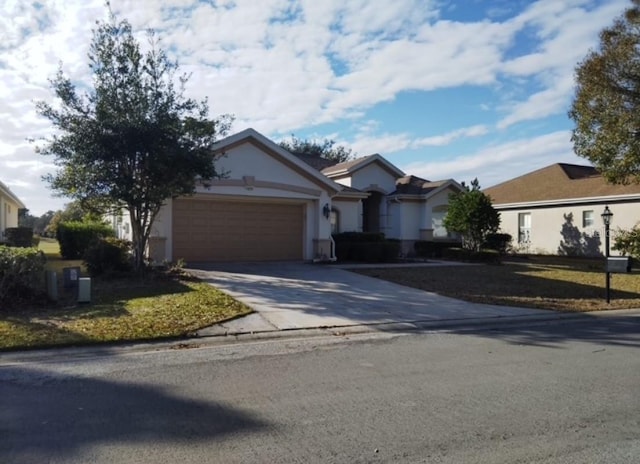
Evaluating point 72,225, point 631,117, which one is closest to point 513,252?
point 631,117

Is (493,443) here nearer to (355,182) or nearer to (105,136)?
(105,136)

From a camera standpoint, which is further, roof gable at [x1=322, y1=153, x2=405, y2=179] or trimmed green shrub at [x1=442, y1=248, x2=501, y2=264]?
roof gable at [x1=322, y1=153, x2=405, y2=179]

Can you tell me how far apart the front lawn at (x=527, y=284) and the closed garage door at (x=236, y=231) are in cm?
385

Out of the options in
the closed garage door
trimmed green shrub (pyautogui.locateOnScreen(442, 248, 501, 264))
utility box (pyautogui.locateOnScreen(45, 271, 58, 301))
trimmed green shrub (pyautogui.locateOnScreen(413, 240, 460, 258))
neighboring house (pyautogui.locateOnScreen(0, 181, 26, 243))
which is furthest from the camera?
neighboring house (pyautogui.locateOnScreen(0, 181, 26, 243))

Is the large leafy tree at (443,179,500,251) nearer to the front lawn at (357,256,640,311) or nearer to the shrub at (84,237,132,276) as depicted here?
the front lawn at (357,256,640,311)

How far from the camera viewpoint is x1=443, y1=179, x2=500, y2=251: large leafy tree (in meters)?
24.1

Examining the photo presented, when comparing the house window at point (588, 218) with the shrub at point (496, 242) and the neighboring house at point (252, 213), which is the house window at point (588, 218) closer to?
the shrub at point (496, 242)

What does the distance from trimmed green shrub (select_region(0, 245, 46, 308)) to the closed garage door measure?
7.39 m

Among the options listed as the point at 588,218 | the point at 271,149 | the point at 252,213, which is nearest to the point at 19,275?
the point at 252,213

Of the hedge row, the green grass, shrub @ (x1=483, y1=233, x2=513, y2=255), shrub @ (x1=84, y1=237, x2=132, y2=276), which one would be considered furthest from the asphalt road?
shrub @ (x1=483, y1=233, x2=513, y2=255)

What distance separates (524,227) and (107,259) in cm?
2433

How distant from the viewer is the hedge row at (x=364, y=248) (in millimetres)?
22047

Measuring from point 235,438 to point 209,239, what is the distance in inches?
588

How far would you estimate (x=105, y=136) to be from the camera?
527 inches
